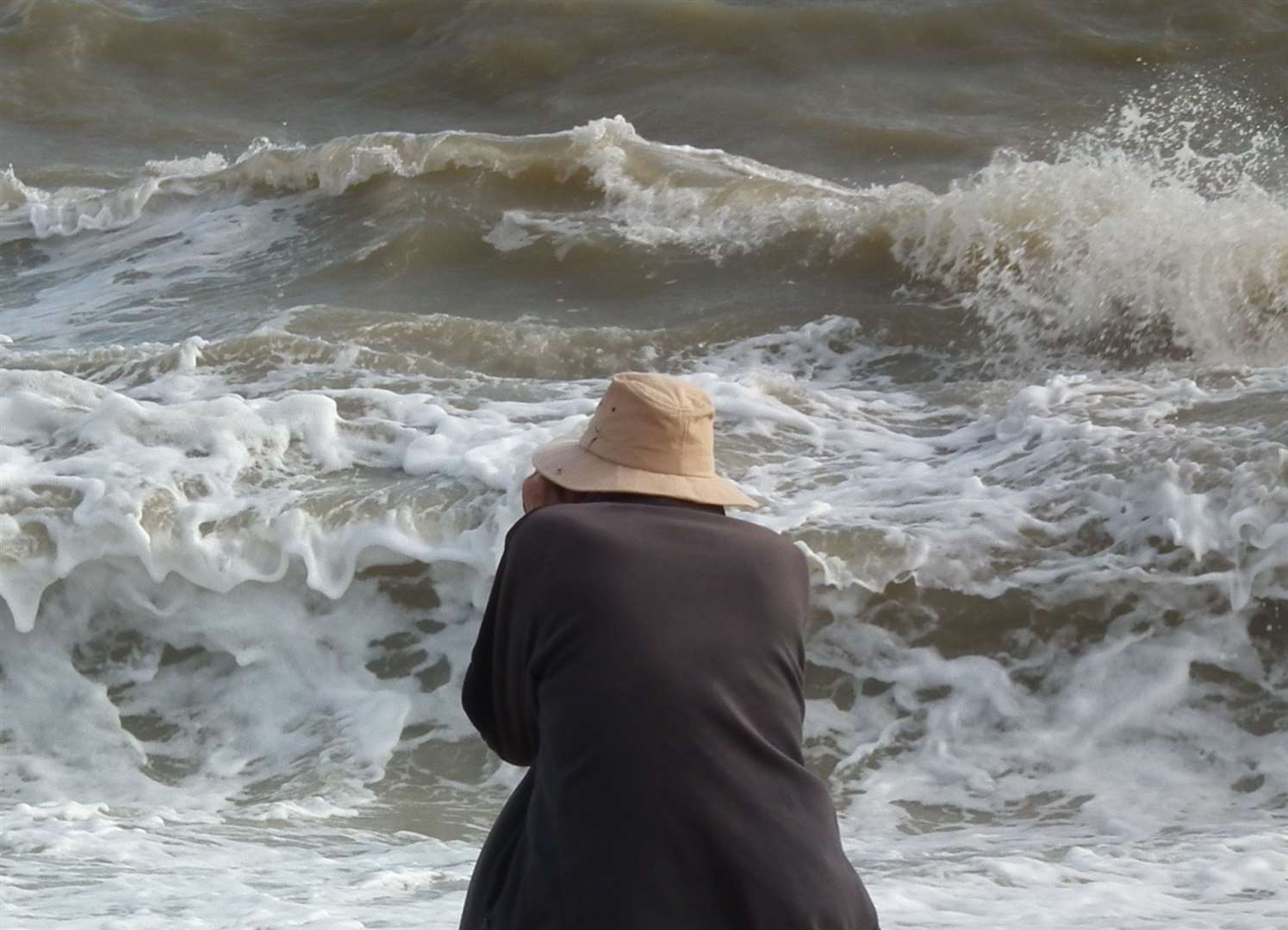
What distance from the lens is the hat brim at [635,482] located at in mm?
2121

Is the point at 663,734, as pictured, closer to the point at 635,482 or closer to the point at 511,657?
the point at 511,657

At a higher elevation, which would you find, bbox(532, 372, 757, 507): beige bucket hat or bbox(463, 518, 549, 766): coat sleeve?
bbox(532, 372, 757, 507): beige bucket hat

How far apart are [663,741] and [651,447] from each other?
0.38 meters

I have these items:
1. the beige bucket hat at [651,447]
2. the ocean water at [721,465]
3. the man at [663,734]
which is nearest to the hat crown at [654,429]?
the beige bucket hat at [651,447]

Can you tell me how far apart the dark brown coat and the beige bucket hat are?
0.11m

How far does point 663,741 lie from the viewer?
1.96 meters

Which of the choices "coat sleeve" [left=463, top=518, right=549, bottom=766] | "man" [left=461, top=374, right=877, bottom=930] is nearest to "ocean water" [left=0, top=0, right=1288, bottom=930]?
"coat sleeve" [left=463, top=518, right=549, bottom=766]

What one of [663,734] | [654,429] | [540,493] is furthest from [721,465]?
[663,734]

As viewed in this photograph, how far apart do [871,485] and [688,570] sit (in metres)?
3.71

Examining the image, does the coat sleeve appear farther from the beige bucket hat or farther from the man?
the beige bucket hat

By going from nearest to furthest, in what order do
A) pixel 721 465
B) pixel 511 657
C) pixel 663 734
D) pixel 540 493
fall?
pixel 663 734, pixel 511 657, pixel 540 493, pixel 721 465

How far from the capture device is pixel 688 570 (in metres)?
2.00

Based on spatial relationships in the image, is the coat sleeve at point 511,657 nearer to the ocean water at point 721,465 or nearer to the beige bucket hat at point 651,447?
the beige bucket hat at point 651,447

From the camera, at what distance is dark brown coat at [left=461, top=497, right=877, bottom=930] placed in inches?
77.2
